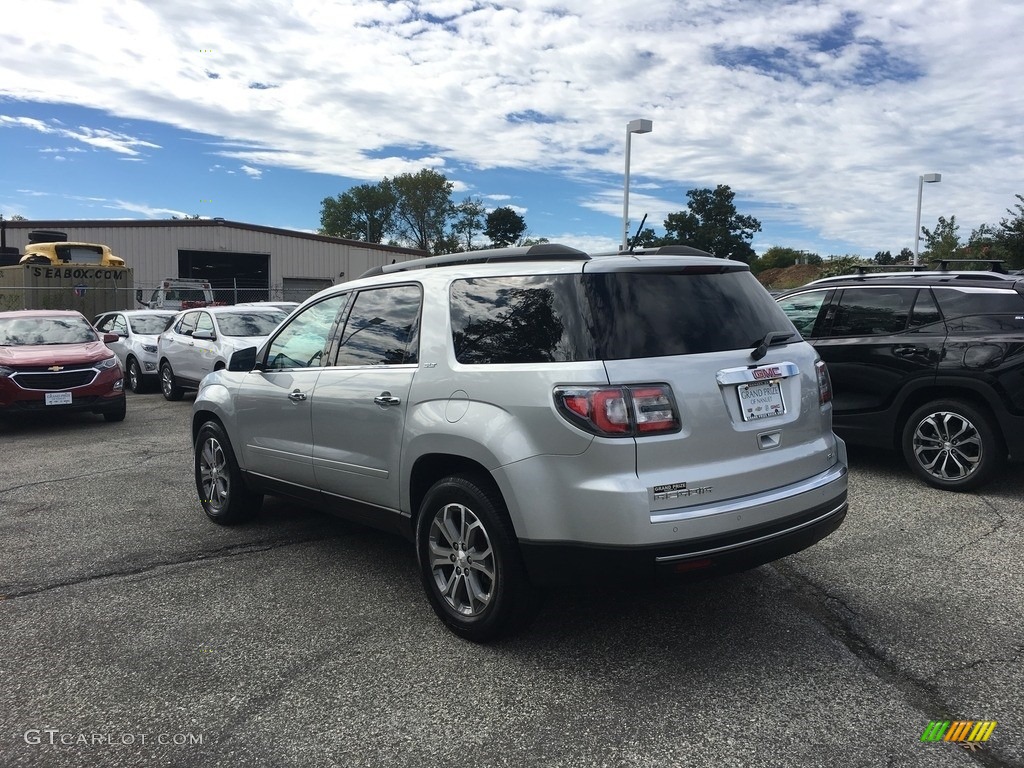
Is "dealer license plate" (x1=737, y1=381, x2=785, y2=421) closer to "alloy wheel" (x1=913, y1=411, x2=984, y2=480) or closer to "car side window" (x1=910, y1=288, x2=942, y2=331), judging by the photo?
"alloy wheel" (x1=913, y1=411, x2=984, y2=480)

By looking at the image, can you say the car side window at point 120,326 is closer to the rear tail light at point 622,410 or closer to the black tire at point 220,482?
the black tire at point 220,482

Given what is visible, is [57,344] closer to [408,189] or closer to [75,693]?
[75,693]

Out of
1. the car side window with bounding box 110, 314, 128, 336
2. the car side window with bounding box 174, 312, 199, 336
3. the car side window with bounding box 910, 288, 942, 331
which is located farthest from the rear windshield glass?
the car side window with bounding box 110, 314, 128, 336

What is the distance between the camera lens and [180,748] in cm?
283

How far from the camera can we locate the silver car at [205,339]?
1183 centimetres

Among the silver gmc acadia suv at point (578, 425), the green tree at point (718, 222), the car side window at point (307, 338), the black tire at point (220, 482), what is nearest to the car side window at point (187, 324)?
the black tire at point (220, 482)

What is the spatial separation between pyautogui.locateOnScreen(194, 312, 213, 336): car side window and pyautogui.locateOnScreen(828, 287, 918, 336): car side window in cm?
926

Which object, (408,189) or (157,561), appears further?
(408,189)

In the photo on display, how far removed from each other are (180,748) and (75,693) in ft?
2.41

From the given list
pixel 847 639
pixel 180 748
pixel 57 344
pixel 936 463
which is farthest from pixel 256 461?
pixel 57 344

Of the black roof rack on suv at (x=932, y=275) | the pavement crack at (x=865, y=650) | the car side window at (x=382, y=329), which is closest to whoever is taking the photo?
the pavement crack at (x=865, y=650)

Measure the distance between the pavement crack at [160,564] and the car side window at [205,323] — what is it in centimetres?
778

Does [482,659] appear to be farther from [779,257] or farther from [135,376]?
[779,257]

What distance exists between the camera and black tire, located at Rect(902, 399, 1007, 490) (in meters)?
6.03
